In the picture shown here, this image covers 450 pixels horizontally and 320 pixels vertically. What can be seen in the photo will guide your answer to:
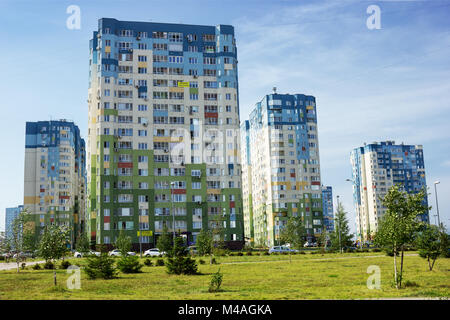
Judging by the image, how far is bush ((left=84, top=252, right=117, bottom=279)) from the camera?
101 feet

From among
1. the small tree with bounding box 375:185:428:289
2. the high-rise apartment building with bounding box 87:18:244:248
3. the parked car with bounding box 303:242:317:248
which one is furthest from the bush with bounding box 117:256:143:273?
the parked car with bounding box 303:242:317:248

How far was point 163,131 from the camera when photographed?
100m

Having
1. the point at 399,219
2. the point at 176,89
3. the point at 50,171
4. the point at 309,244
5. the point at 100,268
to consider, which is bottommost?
the point at 309,244

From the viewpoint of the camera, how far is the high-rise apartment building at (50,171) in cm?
15750

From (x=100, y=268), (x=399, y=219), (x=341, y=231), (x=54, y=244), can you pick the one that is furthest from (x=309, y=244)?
(x=399, y=219)

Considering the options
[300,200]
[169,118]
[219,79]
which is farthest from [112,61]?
[300,200]

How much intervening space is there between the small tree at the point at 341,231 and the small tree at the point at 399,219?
51.8 meters

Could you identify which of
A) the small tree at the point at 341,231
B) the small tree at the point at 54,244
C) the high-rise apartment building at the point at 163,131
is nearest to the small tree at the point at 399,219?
the small tree at the point at 54,244

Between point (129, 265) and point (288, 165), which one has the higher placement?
point (288, 165)

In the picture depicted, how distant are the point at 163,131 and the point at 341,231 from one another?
1788 inches

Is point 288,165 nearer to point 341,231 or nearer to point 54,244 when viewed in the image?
point 341,231

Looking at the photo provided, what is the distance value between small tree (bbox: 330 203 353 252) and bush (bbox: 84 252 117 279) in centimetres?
5022

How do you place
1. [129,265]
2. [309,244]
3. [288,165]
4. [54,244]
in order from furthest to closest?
[288,165], [309,244], [129,265], [54,244]

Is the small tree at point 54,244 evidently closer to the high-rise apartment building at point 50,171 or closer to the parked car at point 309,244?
the parked car at point 309,244
